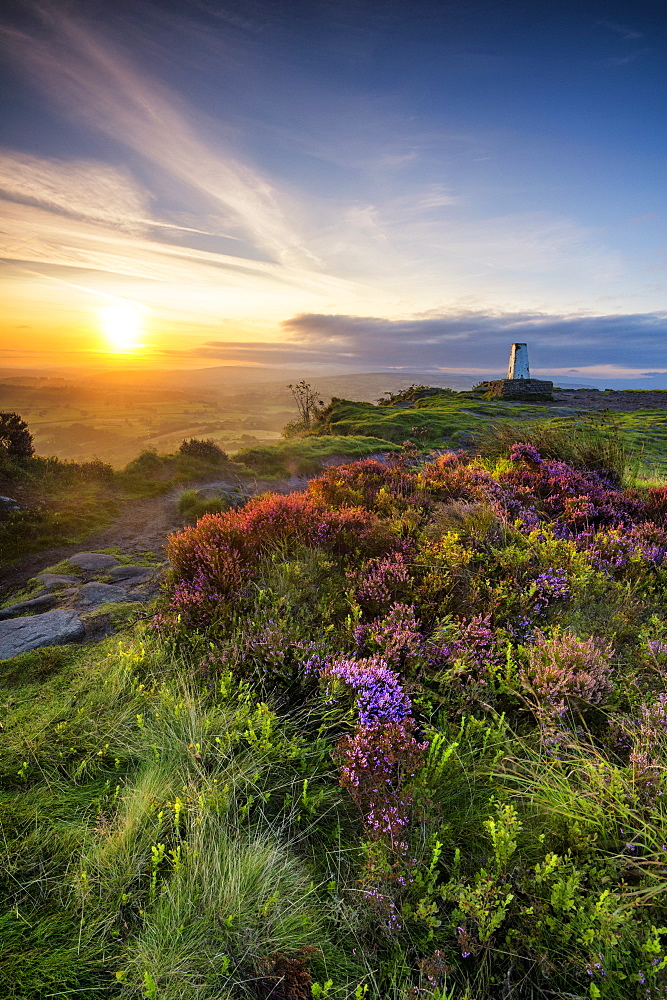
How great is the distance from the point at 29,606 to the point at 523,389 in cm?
3726

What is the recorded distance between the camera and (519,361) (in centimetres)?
3678

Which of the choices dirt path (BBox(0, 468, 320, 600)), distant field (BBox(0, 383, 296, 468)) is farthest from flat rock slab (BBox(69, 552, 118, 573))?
distant field (BBox(0, 383, 296, 468))

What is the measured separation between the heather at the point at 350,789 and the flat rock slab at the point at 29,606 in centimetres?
110

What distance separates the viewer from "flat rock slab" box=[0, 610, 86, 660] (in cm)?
358

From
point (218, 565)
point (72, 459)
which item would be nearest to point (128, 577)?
point (218, 565)

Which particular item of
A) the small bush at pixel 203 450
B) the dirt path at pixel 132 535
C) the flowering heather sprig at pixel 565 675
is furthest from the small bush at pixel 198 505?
the flowering heather sprig at pixel 565 675

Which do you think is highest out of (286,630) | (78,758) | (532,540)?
(532,540)

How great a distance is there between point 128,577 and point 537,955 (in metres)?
5.02

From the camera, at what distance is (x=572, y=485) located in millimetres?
Result: 6215

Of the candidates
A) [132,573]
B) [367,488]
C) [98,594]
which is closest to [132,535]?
[132,573]

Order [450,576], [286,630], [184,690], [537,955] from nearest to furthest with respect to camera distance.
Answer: [537,955], [184,690], [286,630], [450,576]

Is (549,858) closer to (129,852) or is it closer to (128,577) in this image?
(129,852)

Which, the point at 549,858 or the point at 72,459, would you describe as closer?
the point at 549,858

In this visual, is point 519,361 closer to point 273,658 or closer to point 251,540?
point 251,540
